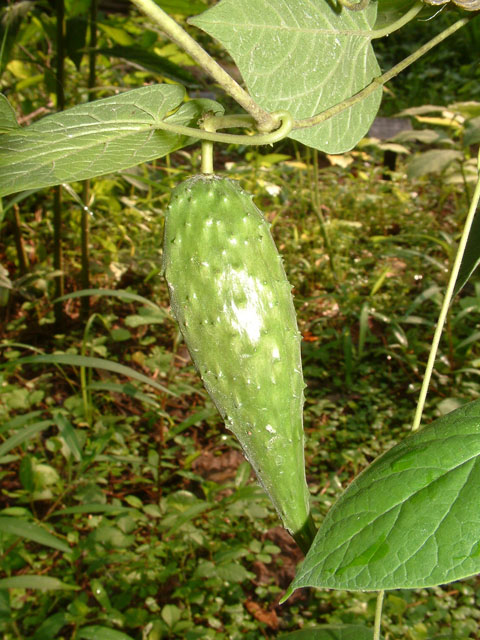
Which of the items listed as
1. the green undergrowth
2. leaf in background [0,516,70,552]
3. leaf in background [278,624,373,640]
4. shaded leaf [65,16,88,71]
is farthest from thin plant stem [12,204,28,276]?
leaf in background [278,624,373,640]

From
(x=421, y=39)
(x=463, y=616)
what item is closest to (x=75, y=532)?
(x=463, y=616)

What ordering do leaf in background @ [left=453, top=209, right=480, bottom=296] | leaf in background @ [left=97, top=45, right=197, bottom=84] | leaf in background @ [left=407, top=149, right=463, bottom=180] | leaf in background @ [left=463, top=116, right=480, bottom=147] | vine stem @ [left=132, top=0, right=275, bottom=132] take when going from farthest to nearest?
leaf in background @ [left=407, top=149, right=463, bottom=180], leaf in background @ [left=463, top=116, right=480, bottom=147], leaf in background @ [left=97, top=45, right=197, bottom=84], leaf in background @ [left=453, top=209, right=480, bottom=296], vine stem @ [left=132, top=0, right=275, bottom=132]

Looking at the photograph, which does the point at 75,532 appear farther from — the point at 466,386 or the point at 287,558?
the point at 466,386

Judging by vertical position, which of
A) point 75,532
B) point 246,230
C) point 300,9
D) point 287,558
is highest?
point 300,9

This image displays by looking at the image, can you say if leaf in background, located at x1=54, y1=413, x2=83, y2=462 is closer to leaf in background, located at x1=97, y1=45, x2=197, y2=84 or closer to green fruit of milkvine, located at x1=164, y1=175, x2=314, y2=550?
leaf in background, located at x1=97, y1=45, x2=197, y2=84

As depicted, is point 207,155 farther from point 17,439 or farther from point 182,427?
point 182,427

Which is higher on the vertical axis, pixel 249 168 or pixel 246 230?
pixel 246 230

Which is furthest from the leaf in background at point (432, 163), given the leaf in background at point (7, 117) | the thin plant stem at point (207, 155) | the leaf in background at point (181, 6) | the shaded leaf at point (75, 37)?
the leaf in background at point (7, 117)
